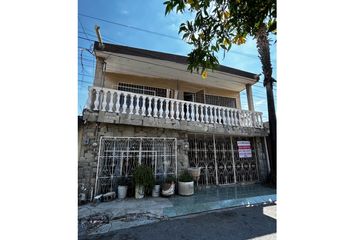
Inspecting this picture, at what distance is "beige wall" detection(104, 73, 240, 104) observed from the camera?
22.5 feet

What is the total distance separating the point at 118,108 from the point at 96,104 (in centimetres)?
61

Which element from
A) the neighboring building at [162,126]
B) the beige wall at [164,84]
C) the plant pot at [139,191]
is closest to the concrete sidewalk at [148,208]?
the plant pot at [139,191]

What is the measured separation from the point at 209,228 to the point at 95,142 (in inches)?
145

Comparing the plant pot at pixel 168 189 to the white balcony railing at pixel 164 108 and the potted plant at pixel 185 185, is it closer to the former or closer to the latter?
the potted plant at pixel 185 185

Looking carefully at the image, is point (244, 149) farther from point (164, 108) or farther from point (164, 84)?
point (164, 84)

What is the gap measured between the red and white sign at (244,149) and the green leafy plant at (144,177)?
375 centimetres

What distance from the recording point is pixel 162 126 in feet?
17.7

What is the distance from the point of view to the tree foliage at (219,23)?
164 centimetres
